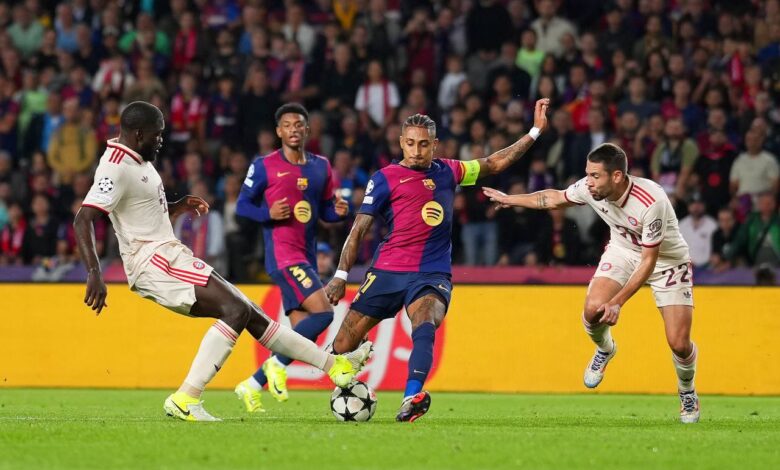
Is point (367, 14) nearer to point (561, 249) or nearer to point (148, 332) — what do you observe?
point (561, 249)

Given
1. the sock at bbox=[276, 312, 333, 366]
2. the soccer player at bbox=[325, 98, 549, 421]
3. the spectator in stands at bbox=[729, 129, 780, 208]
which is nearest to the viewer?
the soccer player at bbox=[325, 98, 549, 421]

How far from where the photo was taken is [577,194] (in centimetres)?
1120

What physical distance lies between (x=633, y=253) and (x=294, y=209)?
3.24m

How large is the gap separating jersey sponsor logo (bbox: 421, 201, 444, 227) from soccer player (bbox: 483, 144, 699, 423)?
588 millimetres

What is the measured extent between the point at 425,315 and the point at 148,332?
7.02 m

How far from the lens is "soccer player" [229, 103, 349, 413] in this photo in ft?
41.2

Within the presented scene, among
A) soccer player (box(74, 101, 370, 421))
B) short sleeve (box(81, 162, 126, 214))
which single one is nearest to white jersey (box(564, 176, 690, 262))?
soccer player (box(74, 101, 370, 421))

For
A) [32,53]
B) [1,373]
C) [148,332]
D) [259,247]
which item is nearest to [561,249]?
[259,247]

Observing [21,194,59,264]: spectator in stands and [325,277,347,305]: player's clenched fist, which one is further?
[21,194,59,264]: spectator in stands

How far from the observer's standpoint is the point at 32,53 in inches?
898

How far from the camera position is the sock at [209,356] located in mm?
9727

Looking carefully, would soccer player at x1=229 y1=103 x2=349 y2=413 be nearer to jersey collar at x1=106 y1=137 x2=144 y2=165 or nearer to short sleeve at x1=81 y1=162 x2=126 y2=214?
jersey collar at x1=106 y1=137 x2=144 y2=165

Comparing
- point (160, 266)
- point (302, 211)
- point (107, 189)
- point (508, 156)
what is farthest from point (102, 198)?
point (302, 211)

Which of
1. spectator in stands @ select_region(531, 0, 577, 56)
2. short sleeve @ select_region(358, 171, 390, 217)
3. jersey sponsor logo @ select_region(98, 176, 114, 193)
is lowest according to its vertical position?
short sleeve @ select_region(358, 171, 390, 217)
